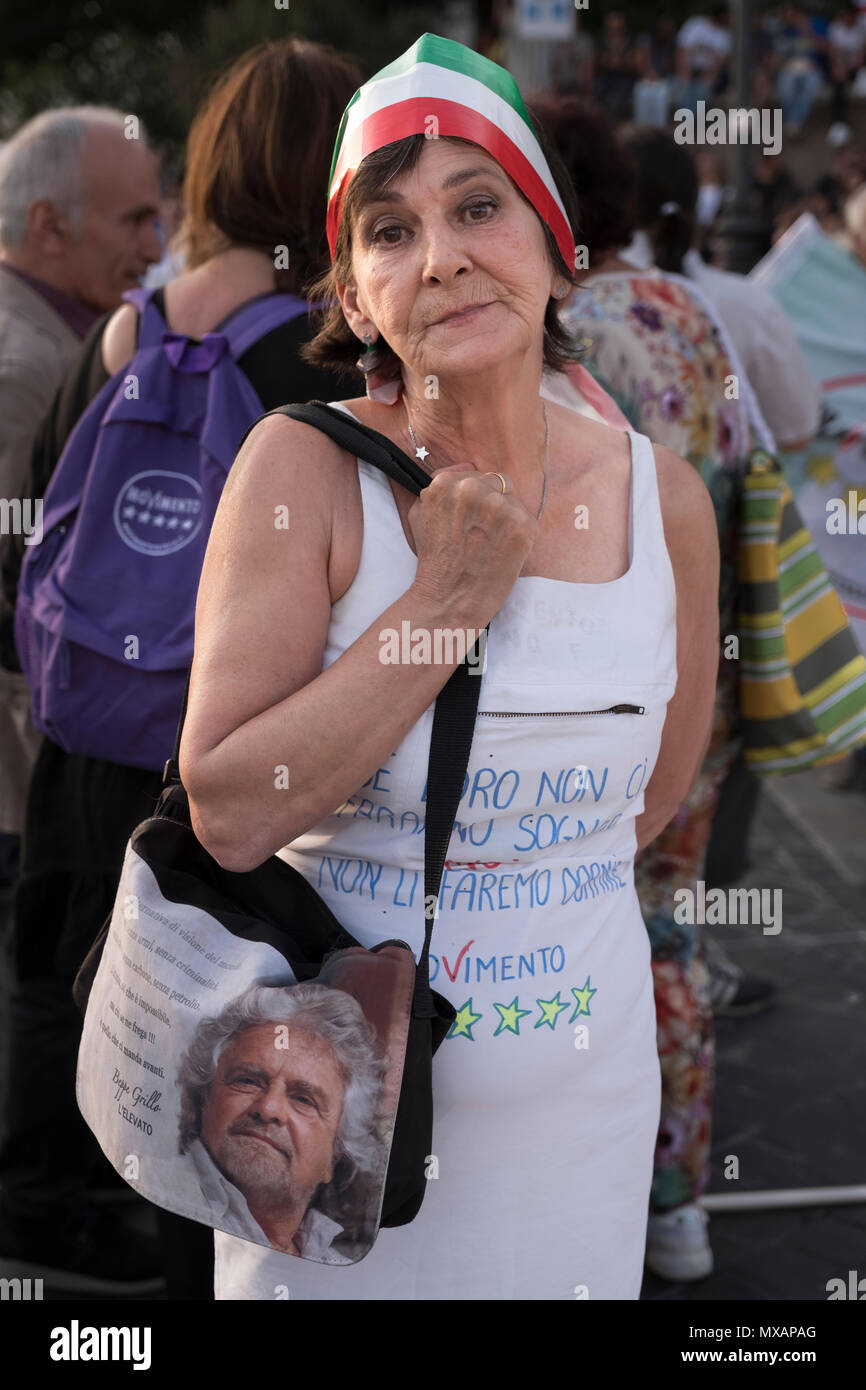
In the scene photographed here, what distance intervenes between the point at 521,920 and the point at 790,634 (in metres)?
1.43

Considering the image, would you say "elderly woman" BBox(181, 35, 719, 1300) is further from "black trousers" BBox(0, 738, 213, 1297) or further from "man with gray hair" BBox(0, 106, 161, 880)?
"man with gray hair" BBox(0, 106, 161, 880)

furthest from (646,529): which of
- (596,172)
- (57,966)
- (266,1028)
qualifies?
(57,966)

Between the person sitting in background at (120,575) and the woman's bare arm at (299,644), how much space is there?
0.82m

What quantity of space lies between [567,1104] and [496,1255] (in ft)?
0.69

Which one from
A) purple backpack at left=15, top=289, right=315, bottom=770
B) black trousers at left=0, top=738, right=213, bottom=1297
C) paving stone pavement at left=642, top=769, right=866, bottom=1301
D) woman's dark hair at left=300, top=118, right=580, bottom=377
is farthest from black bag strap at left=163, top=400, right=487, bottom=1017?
paving stone pavement at left=642, top=769, right=866, bottom=1301

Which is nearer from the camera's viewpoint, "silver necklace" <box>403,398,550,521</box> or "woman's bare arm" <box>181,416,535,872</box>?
"woman's bare arm" <box>181,416,535,872</box>

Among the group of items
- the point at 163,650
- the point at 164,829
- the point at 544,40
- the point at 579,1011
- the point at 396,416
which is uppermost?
the point at 544,40

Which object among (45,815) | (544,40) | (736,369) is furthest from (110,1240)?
(544,40)

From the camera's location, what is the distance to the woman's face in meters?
1.76

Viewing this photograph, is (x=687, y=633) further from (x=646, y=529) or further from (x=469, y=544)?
(x=469, y=544)

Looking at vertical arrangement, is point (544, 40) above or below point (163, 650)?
above

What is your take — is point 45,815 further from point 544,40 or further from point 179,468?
point 544,40
